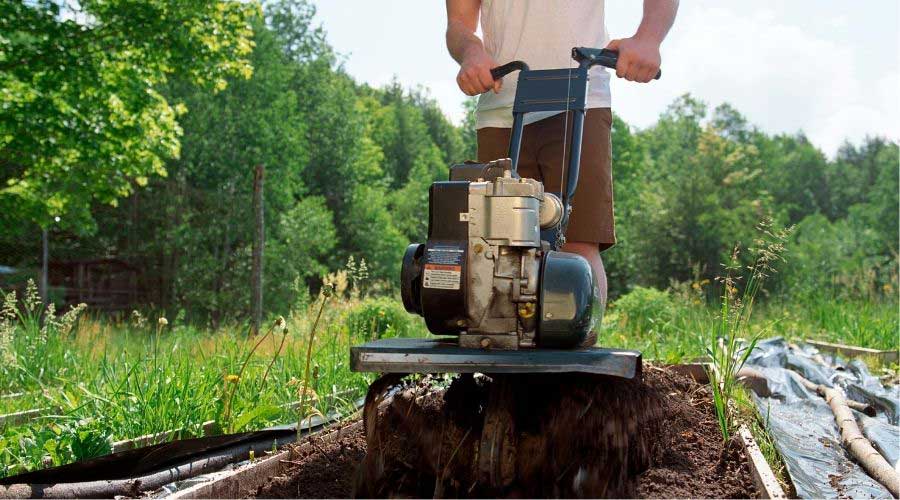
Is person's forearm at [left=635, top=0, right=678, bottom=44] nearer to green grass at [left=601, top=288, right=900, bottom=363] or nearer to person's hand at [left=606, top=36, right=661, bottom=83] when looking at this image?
person's hand at [left=606, top=36, right=661, bottom=83]

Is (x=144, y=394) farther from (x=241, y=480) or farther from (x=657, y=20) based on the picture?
(x=657, y=20)

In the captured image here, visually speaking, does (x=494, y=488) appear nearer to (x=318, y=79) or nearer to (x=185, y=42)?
(x=185, y=42)

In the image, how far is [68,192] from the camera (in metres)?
15.1

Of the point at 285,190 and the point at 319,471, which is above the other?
the point at 285,190

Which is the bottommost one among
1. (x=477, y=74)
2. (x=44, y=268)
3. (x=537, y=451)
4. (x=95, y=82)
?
(x=537, y=451)

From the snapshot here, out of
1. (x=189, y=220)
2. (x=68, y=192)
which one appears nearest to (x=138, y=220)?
(x=189, y=220)

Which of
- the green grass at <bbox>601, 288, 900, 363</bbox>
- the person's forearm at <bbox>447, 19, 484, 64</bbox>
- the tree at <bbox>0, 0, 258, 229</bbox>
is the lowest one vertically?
the green grass at <bbox>601, 288, 900, 363</bbox>

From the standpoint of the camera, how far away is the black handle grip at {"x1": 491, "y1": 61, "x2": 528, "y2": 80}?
298 centimetres

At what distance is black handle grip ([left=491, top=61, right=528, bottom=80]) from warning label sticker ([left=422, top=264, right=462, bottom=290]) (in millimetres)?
941

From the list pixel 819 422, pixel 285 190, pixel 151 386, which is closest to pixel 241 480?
pixel 151 386

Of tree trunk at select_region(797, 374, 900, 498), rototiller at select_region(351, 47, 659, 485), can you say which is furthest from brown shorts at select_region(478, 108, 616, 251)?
tree trunk at select_region(797, 374, 900, 498)

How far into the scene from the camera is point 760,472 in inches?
93.4

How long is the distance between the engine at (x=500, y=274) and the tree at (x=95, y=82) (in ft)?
38.1

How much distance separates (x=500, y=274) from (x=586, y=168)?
98 cm
